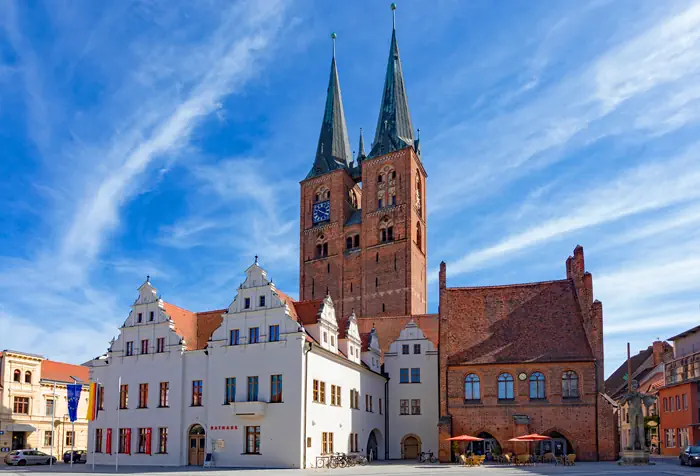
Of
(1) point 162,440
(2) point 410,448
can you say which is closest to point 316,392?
(1) point 162,440

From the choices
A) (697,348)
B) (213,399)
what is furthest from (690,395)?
(213,399)

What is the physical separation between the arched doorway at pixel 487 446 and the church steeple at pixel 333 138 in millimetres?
50525

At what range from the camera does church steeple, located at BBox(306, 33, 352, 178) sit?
94375mm

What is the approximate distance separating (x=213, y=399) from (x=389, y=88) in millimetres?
59886

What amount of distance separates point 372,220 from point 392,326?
25.7 m

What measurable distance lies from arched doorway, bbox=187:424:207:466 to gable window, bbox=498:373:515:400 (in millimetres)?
20328

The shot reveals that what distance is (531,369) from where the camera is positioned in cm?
4894

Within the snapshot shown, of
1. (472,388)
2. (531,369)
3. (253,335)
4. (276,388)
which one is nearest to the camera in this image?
(276,388)

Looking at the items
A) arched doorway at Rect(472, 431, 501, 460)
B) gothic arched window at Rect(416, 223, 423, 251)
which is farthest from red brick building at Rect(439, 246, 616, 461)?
gothic arched window at Rect(416, 223, 423, 251)

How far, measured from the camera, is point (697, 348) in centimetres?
6216

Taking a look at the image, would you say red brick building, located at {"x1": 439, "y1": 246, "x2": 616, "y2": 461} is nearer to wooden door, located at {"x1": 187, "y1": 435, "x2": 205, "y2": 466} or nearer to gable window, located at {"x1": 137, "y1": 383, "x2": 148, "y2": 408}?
wooden door, located at {"x1": 187, "y1": 435, "x2": 205, "y2": 466}

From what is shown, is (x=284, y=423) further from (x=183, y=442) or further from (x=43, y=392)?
(x=43, y=392)

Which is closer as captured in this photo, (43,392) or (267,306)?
(267,306)

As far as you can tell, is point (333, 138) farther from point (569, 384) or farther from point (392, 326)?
point (569, 384)
